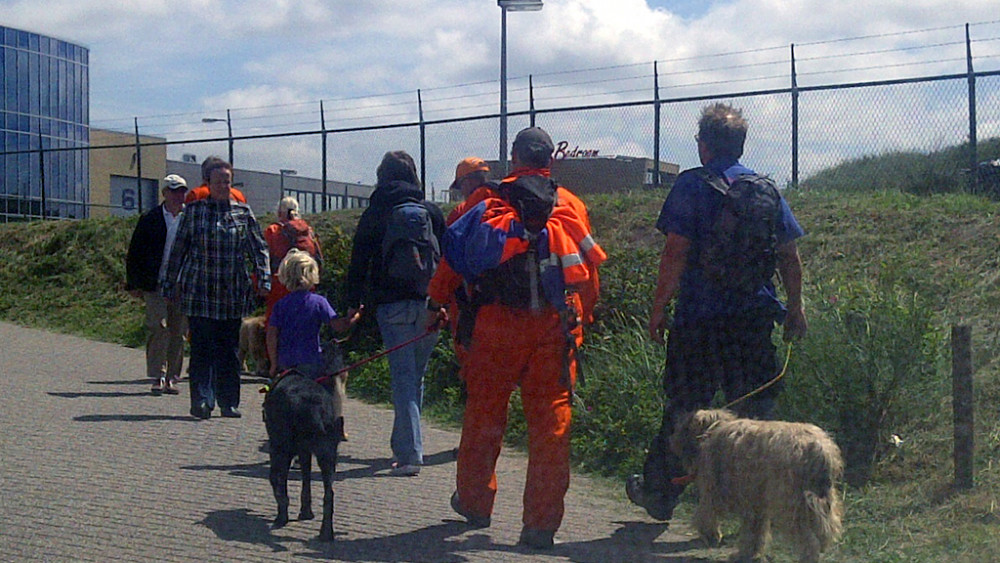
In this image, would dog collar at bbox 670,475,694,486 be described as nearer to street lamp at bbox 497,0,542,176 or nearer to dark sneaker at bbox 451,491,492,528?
dark sneaker at bbox 451,491,492,528

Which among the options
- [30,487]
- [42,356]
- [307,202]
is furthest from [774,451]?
[307,202]

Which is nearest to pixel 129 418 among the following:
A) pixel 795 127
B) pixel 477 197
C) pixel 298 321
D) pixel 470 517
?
pixel 298 321

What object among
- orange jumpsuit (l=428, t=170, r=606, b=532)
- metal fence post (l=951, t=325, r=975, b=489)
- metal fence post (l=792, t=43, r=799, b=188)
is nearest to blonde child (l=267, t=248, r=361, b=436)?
orange jumpsuit (l=428, t=170, r=606, b=532)

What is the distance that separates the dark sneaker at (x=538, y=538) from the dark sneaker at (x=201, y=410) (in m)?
4.02

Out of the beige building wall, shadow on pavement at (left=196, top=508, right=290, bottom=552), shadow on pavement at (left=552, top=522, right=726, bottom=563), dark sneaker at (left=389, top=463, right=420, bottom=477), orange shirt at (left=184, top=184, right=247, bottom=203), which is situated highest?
the beige building wall

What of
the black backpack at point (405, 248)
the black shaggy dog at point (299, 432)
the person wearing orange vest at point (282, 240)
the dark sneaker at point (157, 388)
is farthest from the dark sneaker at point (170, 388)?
the black shaggy dog at point (299, 432)

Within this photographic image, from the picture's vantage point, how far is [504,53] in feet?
56.3

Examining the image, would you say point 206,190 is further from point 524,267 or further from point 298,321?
point 524,267

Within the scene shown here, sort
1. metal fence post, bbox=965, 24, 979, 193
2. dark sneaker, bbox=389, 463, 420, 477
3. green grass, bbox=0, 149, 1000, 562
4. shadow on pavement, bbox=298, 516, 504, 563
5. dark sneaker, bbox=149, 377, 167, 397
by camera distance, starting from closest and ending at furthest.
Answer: shadow on pavement, bbox=298, 516, 504, 563, green grass, bbox=0, 149, 1000, 562, dark sneaker, bbox=389, 463, 420, 477, dark sneaker, bbox=149, 377, 167, 397, metal fence post, bbox=965, 24, 979, 193

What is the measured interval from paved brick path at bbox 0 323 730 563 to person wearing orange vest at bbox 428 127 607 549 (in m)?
0.41

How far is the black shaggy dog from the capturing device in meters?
5.67

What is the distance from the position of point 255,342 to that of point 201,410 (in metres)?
2.22

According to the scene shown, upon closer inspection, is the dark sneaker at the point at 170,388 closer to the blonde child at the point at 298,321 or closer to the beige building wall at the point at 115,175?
the blonde child at the point at 298,321

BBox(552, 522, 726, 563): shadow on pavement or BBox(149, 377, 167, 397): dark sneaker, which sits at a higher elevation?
BBox(149, 377, 167, 397): dark sneaker
